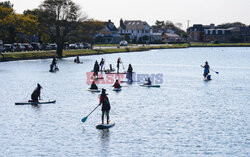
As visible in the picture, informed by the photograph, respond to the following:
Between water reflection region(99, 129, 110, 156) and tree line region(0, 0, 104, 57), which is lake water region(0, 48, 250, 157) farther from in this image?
tree line region(0, 0, 104, 57)

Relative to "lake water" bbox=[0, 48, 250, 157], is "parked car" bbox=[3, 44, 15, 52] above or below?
above

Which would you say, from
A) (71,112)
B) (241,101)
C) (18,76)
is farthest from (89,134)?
(18,76)

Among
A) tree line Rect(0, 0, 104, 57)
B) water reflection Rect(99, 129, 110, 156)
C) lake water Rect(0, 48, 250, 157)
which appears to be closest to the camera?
water reflection Rect(99, 129, 110, 156)

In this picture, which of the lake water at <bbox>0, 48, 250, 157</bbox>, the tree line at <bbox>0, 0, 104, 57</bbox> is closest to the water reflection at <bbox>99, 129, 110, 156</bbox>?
the lake water at <bbox>0, 48, 250, 157</bbox>

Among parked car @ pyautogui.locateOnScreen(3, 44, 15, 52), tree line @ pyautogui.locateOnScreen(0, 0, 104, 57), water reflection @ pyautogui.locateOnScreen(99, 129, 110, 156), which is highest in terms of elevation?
tree line @ pyautogui.locateOnScreen(0, 0, 104, 57)

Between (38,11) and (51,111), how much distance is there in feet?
243

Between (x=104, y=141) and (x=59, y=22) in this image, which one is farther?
(x=59, y=22)

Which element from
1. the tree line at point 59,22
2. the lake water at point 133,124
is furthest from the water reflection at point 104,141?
the tree line at point 59,22

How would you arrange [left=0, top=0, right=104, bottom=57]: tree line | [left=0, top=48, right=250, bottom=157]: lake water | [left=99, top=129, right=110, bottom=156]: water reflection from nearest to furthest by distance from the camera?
1. [left=99, top=129, right=110, bottom=156]: water reflection
2. [left=0, top=48, right=250, bottom=157]: lake water
3. [left=0, top=0, right=104, bottom=57]: tree line

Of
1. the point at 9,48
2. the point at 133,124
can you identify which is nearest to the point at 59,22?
the point at 9,48

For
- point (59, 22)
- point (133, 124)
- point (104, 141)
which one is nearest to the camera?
point (104, 141)

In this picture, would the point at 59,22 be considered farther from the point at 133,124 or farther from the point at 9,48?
the point at 133,124

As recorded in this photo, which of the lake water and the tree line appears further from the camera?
the tree line

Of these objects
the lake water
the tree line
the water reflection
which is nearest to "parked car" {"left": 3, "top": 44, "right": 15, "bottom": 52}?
the tree line
